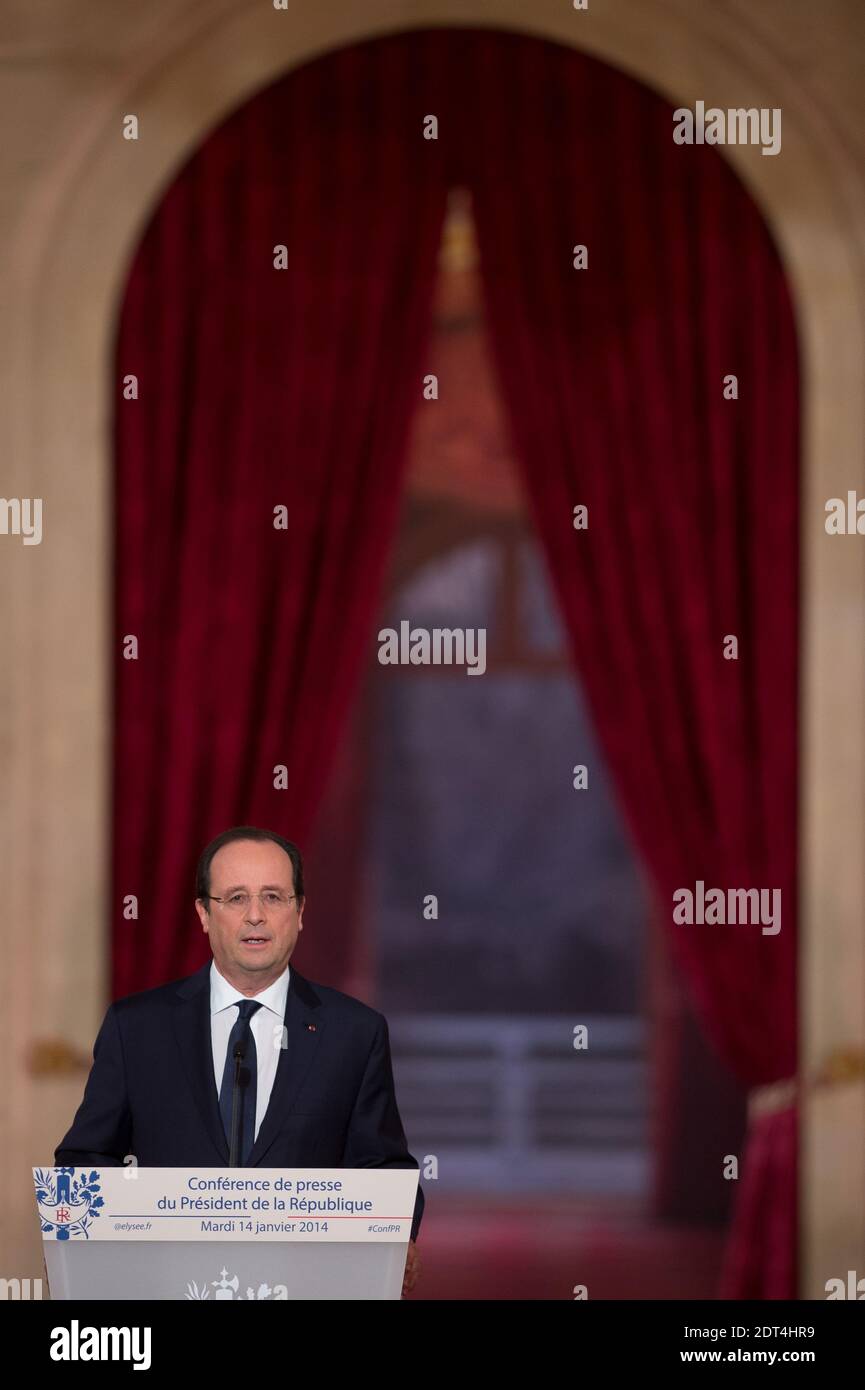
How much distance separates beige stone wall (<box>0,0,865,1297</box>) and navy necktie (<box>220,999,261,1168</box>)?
180cm

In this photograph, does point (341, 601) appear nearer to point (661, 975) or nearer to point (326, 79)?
point (326, 79)

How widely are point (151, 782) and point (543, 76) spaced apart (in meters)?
2.20

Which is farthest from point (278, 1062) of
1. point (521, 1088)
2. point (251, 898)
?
point (521, 1088)

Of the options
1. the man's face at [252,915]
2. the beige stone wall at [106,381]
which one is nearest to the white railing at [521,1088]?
the beige stone wall at [106,381]

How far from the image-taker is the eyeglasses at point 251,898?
241 cm

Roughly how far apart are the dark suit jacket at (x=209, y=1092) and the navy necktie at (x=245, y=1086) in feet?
0.05

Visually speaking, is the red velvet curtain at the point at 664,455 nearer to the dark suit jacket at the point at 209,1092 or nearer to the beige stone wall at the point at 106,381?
the beige stone wall at the point at 106,381

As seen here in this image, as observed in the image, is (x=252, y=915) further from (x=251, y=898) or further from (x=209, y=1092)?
(x=209, y=1092)

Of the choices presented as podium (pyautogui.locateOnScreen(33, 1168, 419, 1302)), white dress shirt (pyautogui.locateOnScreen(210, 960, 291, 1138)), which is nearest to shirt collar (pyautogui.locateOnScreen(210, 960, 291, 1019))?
white dress shirt (pyautogui.locateOnScreen(210, 960, 291, 1138))

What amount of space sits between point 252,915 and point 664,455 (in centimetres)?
230

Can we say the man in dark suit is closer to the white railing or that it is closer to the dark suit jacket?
→ the dark suit jacket

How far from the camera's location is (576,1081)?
8.73 m

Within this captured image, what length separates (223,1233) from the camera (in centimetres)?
194
